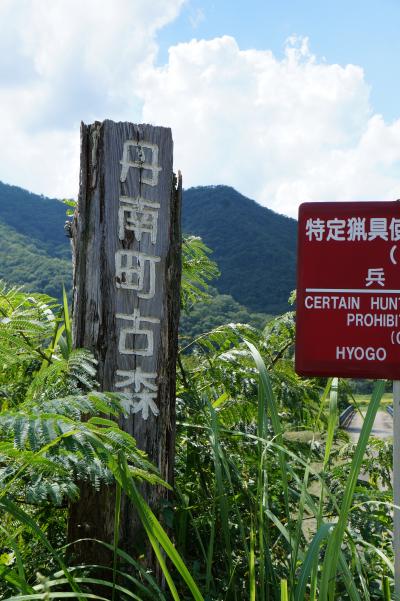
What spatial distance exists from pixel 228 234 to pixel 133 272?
6830 cm

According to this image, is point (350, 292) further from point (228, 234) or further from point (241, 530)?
point (228, 234)

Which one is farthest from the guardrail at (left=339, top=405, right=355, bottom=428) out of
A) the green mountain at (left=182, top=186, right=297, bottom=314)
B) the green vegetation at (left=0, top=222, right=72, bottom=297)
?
the green mountain at (left=182, top=186, right=297, bottom=314)

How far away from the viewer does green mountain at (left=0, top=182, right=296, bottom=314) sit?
46156mm

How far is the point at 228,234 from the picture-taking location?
232ft

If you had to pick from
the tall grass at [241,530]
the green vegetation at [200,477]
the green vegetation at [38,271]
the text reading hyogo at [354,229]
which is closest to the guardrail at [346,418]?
the green vegetation at [200,477]

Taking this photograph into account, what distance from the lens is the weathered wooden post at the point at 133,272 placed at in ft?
8.48

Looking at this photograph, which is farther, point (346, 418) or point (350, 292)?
point (346, 418)

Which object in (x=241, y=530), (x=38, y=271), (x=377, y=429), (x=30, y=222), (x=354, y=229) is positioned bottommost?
(x=377, y=429)

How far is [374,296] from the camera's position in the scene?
2.56 m

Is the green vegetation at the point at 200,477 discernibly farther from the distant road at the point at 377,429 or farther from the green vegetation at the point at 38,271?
the green vegetation at the point at 38,271

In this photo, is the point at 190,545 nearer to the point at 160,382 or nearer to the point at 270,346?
the point at 160,382

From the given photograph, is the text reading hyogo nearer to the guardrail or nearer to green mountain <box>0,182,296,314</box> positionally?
the guardrail

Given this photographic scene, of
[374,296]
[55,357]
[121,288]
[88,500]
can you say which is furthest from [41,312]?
[374,296]

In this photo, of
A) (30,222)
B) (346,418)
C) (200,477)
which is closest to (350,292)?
(200,477)
